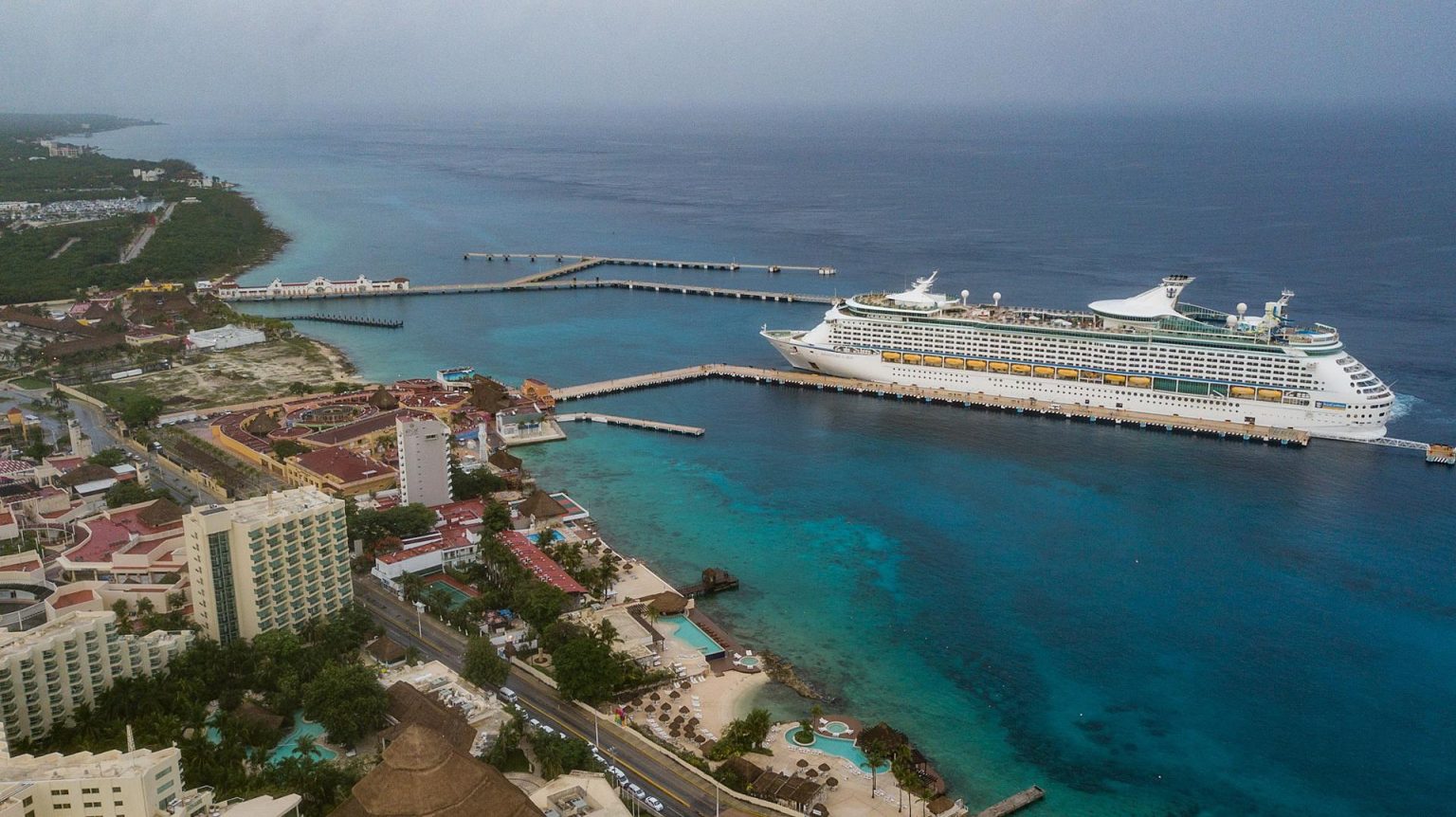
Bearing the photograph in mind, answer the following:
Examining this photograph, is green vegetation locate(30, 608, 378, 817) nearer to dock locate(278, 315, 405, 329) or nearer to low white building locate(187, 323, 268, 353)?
low white building locate(187, 323, 268, 353)

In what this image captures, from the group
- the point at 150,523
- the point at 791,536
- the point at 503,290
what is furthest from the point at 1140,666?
the point at 503,290

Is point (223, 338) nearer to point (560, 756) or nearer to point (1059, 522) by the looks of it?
point (1059, 522)

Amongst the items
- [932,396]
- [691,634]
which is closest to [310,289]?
[932,396]

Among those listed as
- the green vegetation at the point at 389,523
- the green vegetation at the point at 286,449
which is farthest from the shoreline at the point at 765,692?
the green vegetation at the point at 286,449

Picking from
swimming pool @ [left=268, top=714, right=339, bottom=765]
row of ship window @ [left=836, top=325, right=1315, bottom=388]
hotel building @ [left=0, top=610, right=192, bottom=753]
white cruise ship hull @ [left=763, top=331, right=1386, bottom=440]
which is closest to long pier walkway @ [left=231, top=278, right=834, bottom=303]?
white cruise ship hull @ [left=763, top=331, right=1386, bottom=440]

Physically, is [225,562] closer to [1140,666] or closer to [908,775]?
[908,775]
